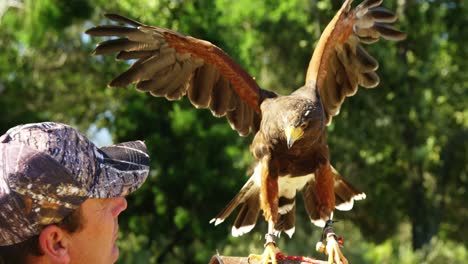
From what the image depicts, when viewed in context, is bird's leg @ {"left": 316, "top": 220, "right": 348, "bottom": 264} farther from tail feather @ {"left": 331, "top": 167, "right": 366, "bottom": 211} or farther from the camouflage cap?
the camouflage cap

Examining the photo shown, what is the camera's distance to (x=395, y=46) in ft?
64.2

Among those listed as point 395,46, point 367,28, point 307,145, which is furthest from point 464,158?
point 307,145

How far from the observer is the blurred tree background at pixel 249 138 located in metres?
14.0

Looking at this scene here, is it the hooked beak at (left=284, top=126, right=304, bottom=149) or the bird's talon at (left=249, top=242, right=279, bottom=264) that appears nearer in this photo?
the bird's talon at (left=249, top=242, right=279, bottom=264)

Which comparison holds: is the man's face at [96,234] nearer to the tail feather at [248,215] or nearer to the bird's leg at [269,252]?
the bird's leg at [269,252]

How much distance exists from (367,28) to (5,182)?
13.5 ft

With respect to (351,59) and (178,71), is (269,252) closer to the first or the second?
(178,71)

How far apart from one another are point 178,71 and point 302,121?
4.44 feet

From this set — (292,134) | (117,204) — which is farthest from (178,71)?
(117,204)

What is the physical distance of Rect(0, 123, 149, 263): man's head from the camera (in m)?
1.90

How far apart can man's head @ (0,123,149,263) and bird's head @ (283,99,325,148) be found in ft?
6.91

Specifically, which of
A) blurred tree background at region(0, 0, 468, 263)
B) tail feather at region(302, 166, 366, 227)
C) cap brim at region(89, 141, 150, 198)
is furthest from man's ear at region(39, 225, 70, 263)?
blurred tree background at region(0, 0, 468, 263)

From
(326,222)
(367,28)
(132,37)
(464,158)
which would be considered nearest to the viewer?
(326,222)

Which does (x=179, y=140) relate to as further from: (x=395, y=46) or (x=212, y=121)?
(x=395, y=46)
